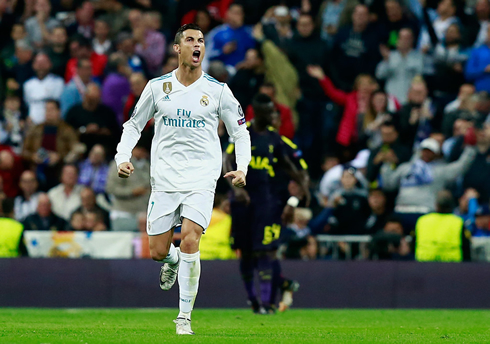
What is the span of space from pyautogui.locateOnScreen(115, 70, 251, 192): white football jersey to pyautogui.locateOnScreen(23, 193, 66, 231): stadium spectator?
7.11 m

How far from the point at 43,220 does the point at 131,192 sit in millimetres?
1477

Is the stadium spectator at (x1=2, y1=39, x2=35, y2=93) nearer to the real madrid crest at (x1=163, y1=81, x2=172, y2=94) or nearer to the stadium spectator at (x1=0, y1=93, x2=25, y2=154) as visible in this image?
the stadium spectator at (x1=0, y1=93, x2=25, y2=154)

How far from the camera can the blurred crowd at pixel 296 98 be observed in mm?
15562

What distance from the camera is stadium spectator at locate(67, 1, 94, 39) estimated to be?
1923cm

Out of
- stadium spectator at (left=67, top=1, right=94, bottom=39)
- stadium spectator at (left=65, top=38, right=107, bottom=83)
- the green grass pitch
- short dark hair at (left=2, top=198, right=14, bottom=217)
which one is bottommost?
the green grass pitch

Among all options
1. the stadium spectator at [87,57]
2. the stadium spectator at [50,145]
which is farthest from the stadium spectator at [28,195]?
the stadium spectator at [87,57]

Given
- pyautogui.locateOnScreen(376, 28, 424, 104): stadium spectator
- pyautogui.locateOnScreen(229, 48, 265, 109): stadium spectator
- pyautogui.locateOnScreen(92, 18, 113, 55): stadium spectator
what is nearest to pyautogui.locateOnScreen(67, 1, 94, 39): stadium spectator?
pyautogui.locateOnScreen(92, 18, 113, 55): stadium spectator

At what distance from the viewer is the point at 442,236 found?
14539 millimetres

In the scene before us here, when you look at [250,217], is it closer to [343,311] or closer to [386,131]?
[343,311]

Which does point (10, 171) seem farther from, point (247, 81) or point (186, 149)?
point (186, 149)

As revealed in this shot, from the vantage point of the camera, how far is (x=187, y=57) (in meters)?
8.31

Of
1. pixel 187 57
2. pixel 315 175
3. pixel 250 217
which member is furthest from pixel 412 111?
pixel 187 57

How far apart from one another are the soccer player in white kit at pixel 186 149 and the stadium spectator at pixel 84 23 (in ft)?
36.8

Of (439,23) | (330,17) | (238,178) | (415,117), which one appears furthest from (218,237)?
(439,23)
